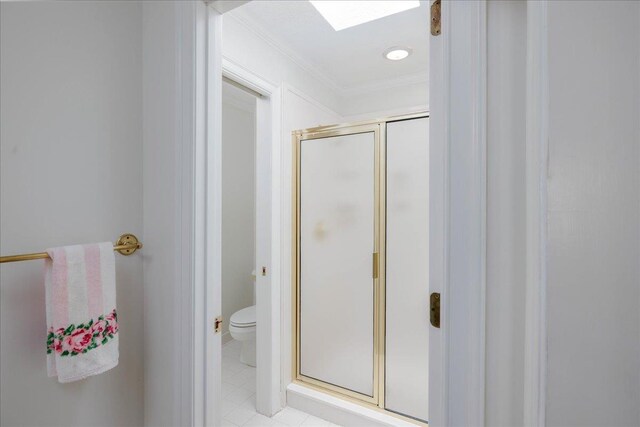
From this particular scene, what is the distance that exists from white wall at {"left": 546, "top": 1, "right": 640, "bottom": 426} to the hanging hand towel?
45.8 inches

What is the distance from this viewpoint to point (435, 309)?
70 centimetres

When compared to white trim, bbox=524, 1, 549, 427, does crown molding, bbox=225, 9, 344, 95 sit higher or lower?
higher

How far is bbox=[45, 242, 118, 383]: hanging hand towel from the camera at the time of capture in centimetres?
89

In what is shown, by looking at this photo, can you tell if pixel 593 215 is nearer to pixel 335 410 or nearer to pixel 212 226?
pixel 212 226

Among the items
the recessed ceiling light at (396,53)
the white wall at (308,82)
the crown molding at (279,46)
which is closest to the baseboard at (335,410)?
the white wall at (308,82)

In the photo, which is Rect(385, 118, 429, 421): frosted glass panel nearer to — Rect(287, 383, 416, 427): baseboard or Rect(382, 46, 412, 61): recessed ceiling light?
Rect(287, 383, 416, 427): baseboard

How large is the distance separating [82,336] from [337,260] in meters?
1.42

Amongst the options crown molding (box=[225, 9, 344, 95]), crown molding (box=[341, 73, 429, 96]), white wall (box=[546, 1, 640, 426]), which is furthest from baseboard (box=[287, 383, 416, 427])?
crown molding (box=[341, 73, 429, 96])

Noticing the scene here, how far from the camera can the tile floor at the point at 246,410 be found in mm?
1906

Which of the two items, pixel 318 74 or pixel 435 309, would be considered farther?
pixel 318 74

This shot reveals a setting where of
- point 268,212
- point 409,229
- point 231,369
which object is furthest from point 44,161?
point 231,369

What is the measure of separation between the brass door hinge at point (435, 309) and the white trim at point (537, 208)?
0.17 metres

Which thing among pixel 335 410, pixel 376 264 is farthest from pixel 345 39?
pixel 335 410

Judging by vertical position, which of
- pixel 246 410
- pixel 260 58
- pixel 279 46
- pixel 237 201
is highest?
pixel 279 46
